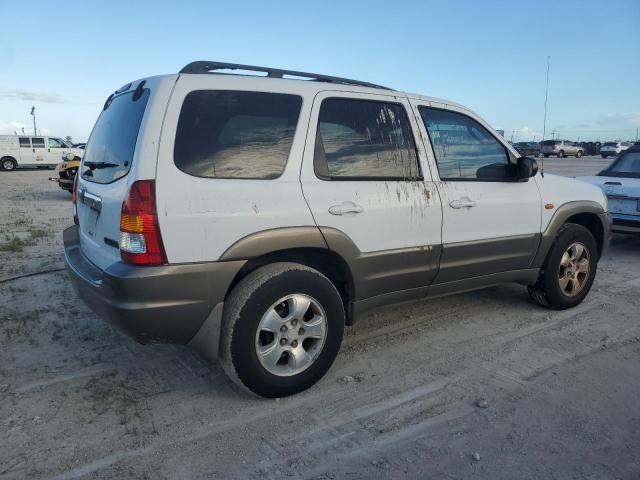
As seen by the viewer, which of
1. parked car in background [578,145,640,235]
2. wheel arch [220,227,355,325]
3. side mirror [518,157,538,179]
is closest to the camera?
wheel arch [220,227,355,325]

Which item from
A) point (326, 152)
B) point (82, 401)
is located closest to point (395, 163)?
point (326, 152)

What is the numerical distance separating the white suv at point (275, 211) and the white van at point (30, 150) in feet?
88.3

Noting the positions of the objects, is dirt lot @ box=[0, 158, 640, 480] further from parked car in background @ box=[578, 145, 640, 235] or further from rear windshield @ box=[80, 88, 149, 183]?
parked car in background @ box=[578, 145, 640, 235]

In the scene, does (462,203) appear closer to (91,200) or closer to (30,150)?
A: (91,200)

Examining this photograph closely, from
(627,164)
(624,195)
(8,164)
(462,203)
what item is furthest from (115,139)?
(8,164)

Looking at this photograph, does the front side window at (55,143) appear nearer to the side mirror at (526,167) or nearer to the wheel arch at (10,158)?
the wheel arch at (10,158)

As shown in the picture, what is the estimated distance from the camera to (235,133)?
2.95 m

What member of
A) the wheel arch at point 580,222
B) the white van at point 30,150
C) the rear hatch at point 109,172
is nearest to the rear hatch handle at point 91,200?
the rear hatch at point 109,172

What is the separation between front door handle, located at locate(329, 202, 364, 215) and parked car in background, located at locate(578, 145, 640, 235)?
5496 millimetres

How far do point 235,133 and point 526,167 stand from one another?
2430 millimetres

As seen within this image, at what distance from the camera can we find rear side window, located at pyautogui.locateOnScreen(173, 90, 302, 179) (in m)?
2.80

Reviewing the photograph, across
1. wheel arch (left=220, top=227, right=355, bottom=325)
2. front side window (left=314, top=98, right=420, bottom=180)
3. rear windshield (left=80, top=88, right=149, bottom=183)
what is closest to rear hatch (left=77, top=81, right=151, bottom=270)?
rear windshield (left=80, top=88, right=149, bottom=183)

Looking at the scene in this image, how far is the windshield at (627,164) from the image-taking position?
25.6 feet

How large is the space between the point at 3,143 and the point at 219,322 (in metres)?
29.6
